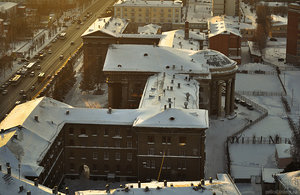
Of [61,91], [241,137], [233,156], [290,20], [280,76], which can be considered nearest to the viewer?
[233,156]

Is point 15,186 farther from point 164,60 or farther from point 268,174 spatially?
point 164,60

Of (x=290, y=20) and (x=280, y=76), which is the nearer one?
(x=280, y=76)

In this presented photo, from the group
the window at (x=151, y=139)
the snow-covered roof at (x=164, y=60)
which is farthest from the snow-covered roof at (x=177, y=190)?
the snow-covered roof at (x=164, y=60)

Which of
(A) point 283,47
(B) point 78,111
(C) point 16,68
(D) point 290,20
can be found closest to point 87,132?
(B) point 78,111

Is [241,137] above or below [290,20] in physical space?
below

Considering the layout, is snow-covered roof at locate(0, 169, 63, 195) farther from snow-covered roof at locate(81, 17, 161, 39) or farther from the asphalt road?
snow-covered roof at locate(81, 17, 161, 39)

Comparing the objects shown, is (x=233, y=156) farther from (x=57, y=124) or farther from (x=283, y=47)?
(x=283, y=47)

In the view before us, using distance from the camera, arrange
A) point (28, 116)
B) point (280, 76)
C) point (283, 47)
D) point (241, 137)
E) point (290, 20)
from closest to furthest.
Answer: point (28, 116), point (241, 137), point (280, 76), point (290, 20), point (283, 47)
